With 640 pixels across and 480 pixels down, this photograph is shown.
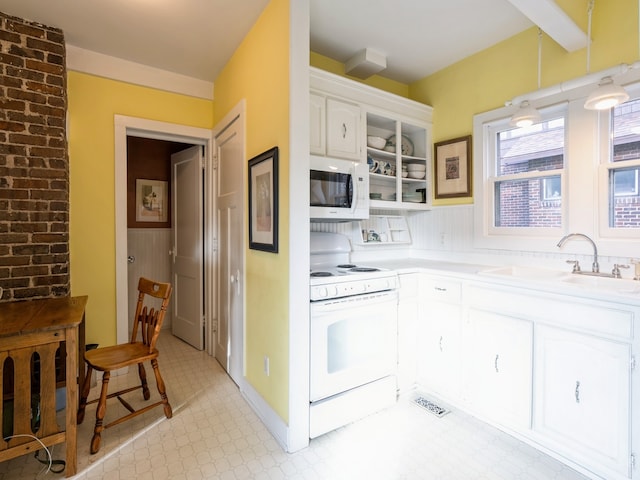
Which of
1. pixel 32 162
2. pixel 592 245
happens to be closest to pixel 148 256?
pixel 32 162

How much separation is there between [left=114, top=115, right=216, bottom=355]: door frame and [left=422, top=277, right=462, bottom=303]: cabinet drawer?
200 cm

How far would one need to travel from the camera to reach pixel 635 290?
1.63m

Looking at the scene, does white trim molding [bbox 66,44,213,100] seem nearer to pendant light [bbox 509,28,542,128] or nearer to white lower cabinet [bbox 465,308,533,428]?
pendant light [bbox 509,28,542,128]

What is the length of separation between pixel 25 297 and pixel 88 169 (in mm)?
1096

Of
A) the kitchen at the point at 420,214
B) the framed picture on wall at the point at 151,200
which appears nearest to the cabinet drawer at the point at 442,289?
the kitchen at the point at 420,214

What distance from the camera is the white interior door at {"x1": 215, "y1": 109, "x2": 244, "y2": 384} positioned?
251cm

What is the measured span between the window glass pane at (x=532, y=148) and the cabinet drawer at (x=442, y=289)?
3.64ft

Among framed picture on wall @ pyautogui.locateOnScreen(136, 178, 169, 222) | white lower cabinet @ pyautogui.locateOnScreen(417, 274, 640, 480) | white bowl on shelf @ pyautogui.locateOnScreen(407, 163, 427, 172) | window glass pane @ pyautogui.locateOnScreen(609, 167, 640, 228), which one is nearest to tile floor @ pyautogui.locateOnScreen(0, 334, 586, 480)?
white lower cabinet @ pyautogui.locateOnScreen(417, 274, 640, 480)

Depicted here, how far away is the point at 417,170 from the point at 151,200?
321 centimetres

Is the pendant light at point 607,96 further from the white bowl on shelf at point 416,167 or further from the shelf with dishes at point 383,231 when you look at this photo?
the shelf with dishes at point 383,231

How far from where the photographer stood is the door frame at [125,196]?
8.99 ft

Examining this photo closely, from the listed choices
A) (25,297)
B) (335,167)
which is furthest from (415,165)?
(25,297)

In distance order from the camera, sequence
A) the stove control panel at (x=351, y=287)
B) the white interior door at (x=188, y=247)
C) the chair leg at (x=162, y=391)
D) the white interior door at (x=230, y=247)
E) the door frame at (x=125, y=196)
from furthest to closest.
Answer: the white interior door at (x=188, y=247) < the door frame at (x=125, y=196) < the white interior door at (x=230, y=247) < the chair leg at (x=162, y=391) < the stove control panel at (x=351, y=287)

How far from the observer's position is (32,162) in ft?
7.00
